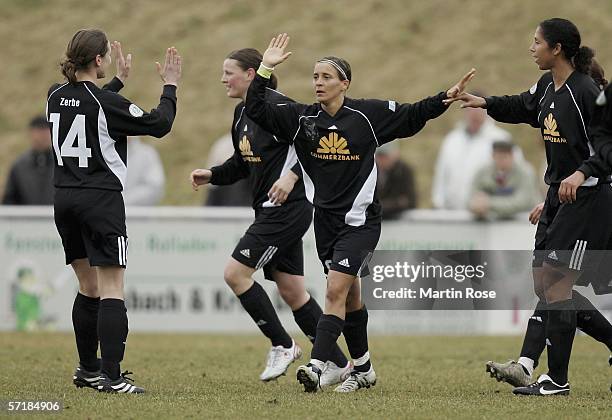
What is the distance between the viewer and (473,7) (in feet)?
83.6

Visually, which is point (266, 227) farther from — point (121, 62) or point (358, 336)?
point (121, 62)

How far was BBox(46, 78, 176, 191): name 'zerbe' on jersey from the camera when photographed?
8.20m

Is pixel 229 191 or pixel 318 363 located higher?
pixel 229 191

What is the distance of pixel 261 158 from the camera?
9.52 m

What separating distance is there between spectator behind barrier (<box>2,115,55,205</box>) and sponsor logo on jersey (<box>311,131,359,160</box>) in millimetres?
7318

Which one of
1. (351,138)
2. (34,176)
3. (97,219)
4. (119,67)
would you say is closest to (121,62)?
(119,67)

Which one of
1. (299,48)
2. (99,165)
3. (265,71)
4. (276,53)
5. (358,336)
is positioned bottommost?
(358,336)

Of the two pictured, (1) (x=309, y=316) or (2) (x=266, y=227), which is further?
(1) (x=309, y=316)

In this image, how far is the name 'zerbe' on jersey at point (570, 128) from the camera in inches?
314

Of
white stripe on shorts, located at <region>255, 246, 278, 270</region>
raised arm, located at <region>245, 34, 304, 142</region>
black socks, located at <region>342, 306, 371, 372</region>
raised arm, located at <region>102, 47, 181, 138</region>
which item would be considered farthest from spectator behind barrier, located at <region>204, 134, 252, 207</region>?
raised arm, located at <region>102, 47, 181, 138</region>

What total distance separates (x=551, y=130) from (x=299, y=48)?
1733 centimetres

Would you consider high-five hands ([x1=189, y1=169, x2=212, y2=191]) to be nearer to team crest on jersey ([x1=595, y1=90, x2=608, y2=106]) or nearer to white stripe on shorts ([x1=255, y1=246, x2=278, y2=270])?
white stripe on shorts ([x1=255, y1=246, x2=278, y2=270])

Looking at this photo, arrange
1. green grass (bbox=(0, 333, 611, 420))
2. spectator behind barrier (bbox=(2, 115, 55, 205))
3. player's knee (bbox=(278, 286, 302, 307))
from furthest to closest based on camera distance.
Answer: spectator behind barrier (bbox=(2, 115, 55, 205)), player's knee (bbox=(278, 286, 302, 307)), green grass (bbox=(0, 333, 611, 420))

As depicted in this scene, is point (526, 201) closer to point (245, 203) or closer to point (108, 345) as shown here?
point (245, 203)
